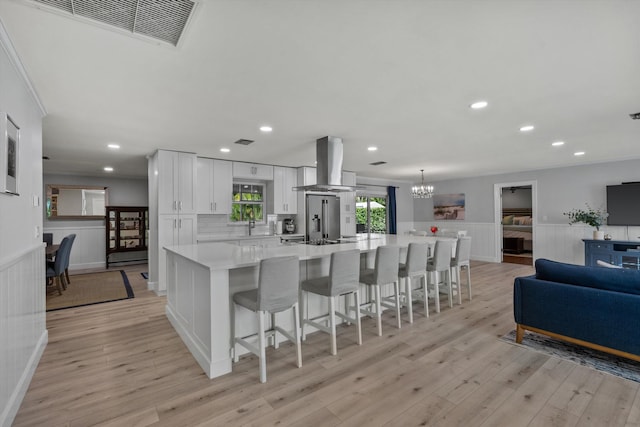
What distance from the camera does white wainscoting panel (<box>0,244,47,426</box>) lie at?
1841mm

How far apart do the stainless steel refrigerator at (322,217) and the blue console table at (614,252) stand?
526 centimetres

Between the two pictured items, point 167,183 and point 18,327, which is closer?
point 18,327

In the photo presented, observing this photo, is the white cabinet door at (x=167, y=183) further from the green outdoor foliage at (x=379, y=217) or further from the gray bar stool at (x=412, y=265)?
the green outdoor foliage at (x=379, y=217)

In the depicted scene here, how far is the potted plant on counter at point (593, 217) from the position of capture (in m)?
6.29

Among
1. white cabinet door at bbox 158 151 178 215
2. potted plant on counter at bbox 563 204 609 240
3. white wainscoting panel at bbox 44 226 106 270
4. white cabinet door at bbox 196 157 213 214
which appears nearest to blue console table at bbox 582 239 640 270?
potted plant on counter at bbox 563 204 609 240

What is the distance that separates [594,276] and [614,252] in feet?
15.8

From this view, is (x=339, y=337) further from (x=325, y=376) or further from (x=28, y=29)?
(x=28, y=29)

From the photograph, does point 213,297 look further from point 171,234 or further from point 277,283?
point 171,234

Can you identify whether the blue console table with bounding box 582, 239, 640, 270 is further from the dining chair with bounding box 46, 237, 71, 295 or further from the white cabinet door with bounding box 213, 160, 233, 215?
the dining chair with bounding box 46, 237, 71, 295

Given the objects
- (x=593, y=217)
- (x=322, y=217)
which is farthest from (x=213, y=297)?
(x=593, y=217)

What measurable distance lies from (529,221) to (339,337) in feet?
28.9

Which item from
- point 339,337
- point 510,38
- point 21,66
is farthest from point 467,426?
point 21,66

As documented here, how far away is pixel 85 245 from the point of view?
7.80 meters

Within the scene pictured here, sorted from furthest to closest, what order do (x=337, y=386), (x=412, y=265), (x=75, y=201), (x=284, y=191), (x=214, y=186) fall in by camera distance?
(x=75, y=201)
(x=284, y=191)
(x=214, y=186)
(x=412, y=265)
(x=337, y=386)
